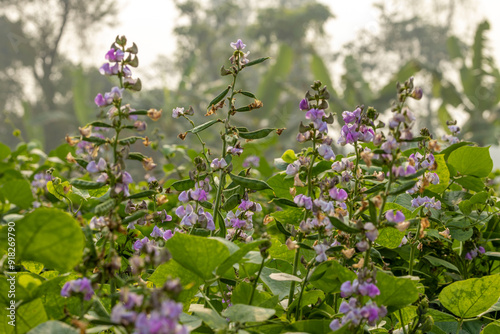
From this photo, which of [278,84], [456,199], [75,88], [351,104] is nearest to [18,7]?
[75,88]

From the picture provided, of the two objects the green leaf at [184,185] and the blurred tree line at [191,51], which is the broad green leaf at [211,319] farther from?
the blurred tree line at [191,51]

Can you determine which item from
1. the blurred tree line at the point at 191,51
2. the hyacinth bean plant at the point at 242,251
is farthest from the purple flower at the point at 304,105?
the blurred tree line at the point at 191,51

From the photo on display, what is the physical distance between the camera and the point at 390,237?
0.94 meters

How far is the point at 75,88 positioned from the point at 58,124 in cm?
791

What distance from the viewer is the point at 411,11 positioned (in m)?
28.5

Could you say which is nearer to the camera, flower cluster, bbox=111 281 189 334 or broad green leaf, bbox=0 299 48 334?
flower cluster, bbox=111 281 189 334

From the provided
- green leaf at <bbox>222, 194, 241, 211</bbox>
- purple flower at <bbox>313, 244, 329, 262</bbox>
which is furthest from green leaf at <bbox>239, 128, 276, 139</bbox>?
purple flower at <bbox>313, 244, 329, 262</bbox>

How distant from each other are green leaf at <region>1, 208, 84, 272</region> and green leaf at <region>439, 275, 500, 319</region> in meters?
0.60

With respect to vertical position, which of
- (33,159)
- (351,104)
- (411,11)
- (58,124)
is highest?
(411,11)

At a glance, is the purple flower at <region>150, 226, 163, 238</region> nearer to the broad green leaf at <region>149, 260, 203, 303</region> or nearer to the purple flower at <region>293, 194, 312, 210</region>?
the broad green leaf at <region>149, 260, 203, 303</region>

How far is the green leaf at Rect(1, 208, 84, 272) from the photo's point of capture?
0.54 metres

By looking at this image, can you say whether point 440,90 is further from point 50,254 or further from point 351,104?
point 50,254

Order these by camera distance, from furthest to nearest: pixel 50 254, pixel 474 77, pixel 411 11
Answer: pixel 411 11, pixel 474 77, pixel 50 254

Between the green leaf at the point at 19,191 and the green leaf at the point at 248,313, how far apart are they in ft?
2.64
